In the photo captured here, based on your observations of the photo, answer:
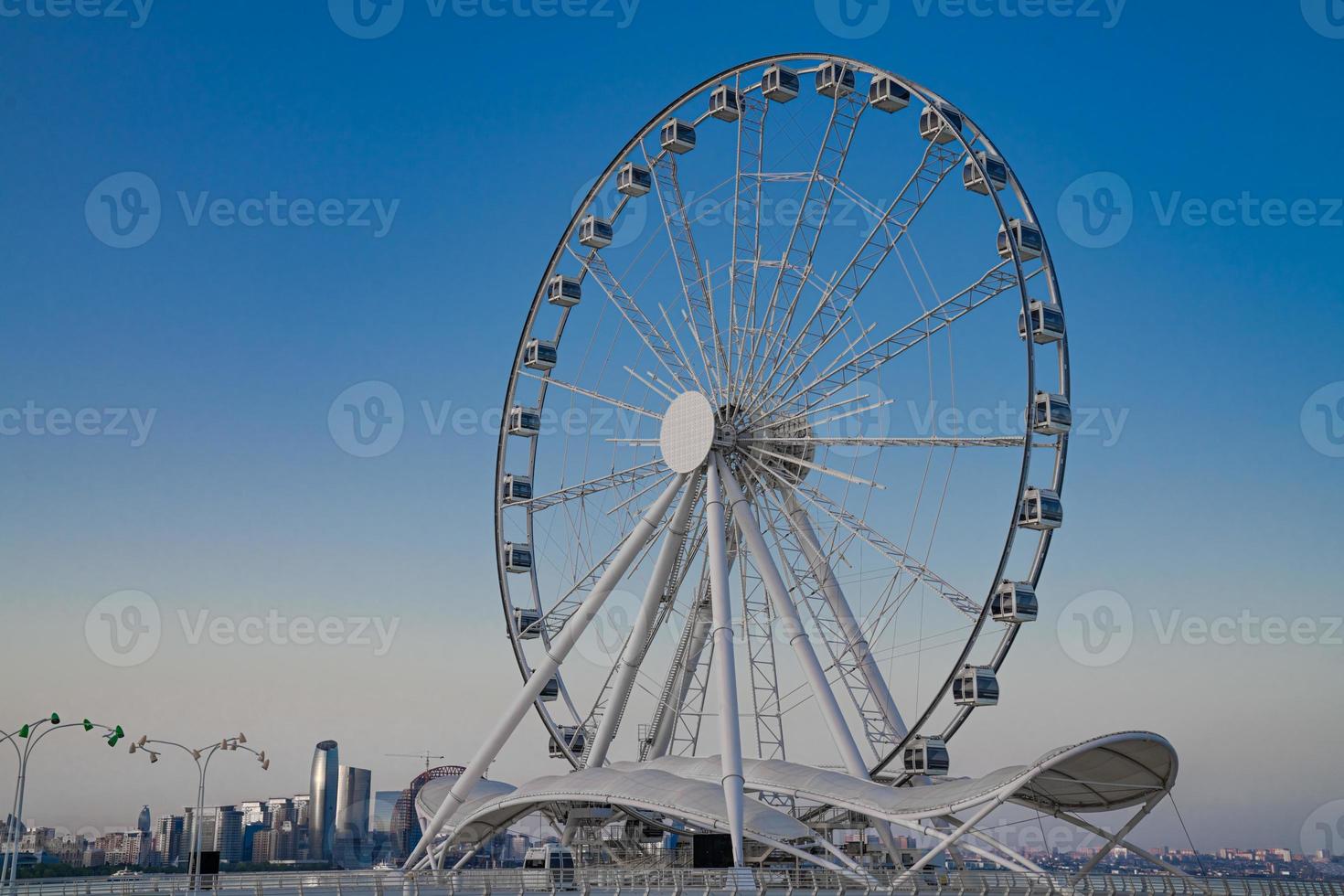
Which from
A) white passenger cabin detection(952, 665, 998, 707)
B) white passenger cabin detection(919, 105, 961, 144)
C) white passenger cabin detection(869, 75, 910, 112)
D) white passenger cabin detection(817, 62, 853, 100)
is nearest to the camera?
white passenger cabin detection(952, 665, 998, 707)

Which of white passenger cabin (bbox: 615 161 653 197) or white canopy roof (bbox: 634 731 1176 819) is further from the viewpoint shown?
white passenger cabin (bbox: 615 161 653 197)

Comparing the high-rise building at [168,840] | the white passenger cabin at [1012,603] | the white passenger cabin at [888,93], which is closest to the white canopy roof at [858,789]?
the white passenger cabin at [1012,603]

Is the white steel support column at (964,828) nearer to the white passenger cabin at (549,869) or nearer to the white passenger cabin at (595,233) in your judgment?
the white passenger cabin at (549,869)

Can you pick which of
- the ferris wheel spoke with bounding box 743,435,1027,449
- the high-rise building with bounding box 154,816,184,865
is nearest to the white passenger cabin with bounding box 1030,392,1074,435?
the ferris wheel spoke with bounding box 743,435,1027,449

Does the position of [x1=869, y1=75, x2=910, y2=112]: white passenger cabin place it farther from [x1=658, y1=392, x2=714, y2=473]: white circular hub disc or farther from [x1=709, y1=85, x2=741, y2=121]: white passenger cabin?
[x1=658, y1=392, x2=714, y2=473]: white circular hub disc

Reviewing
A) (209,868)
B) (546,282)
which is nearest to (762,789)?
(209,868)

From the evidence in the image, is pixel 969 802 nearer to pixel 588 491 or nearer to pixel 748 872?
pixel 748 872

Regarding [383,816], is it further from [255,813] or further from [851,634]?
[851,634]
